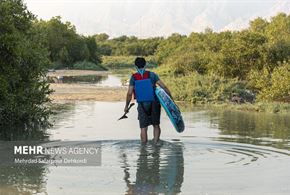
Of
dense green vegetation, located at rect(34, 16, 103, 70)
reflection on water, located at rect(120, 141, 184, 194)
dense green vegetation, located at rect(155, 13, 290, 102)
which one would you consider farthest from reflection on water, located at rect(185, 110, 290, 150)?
dense green vegetation, located at rect(34, 16, 103, 70)

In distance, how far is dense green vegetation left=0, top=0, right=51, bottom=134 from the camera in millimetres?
15188

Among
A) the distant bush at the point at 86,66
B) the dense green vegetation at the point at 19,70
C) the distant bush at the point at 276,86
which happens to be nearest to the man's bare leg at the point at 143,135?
the dense green vegetation at the point at 19,70

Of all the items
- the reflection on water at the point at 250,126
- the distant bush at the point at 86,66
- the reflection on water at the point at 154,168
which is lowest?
the reflection on water at the point at 154,168

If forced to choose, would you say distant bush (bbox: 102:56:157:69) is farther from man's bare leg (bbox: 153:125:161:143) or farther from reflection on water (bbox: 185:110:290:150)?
man's bare leg (bbox: 153:125:161:143)

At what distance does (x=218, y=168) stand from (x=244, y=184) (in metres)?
1.37

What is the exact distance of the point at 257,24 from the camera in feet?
244

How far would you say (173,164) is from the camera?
1102 centimetres

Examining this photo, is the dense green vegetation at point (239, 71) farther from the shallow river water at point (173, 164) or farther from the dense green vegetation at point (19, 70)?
the dense green vegetation at point (19, 70)

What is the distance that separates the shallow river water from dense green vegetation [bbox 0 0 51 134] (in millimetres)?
949

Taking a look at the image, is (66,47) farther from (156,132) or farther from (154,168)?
(154,168)

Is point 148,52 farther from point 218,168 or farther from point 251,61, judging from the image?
point 218,168

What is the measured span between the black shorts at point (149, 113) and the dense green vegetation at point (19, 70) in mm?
3735

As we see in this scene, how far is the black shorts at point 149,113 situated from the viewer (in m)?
13.2

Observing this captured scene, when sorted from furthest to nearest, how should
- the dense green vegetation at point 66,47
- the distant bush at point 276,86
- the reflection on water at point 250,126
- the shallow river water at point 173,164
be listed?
the dense green vegetation at point 66,47 → the distant bush at point 276,86 → the reflection on water at point 250,126 → the shallow river water at point 173,164
